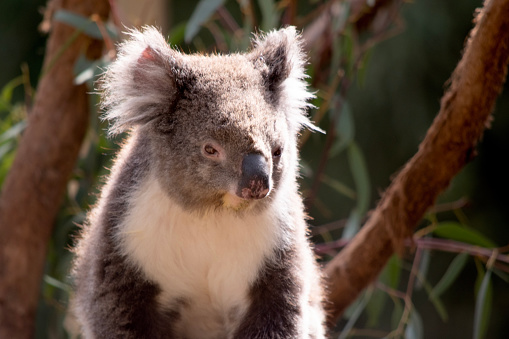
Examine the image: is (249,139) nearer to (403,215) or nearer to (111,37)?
(403,215)

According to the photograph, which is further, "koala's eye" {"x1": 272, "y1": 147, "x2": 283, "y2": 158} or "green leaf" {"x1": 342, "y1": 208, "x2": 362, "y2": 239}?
"green leaf" {"x1": 342, "y1": 208, "x2": 362, "y2": 239}

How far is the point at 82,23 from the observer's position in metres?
2.75

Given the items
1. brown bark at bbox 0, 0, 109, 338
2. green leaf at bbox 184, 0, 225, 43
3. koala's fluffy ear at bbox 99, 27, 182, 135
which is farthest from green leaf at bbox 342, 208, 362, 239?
koala's fluffy ear at bbox 99, 27, 182, 135

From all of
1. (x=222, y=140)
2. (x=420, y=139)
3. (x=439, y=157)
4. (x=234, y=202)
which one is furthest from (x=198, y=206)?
(x=420, y=139)

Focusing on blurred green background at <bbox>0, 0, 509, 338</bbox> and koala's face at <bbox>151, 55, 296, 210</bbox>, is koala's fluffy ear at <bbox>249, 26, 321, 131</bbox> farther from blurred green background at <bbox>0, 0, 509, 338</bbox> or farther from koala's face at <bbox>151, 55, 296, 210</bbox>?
blurred green background at <bbox>0, 0, 509, 338</bbox>

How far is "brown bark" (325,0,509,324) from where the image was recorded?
6.42 feet

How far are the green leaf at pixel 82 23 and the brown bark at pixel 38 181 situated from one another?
0.60ft

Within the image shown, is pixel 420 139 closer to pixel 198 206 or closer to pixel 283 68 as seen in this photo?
pixel 283 68

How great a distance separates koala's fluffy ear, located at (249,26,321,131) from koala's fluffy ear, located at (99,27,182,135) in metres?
0.25

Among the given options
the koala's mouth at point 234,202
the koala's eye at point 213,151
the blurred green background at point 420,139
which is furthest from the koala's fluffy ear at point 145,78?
the blurred green background at point 420,139

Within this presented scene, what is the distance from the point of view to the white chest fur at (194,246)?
1757mm

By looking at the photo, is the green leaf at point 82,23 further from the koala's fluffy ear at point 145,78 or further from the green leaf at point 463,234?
the green leaf at point 463,234

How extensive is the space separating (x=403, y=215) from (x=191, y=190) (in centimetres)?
96

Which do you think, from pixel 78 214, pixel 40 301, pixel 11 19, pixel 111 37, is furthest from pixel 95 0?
pixel 11 19
